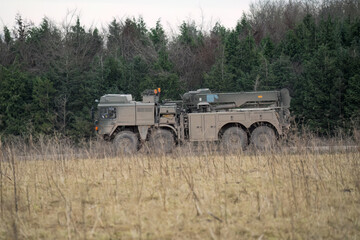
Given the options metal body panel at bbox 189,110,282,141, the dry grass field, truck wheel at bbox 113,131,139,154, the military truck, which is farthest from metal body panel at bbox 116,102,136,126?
the dry grass field

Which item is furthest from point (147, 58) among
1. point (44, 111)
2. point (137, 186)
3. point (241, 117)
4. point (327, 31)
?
point (137, 186)

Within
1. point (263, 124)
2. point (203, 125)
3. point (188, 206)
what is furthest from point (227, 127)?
point (188, 206)

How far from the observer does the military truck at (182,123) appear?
14.2 m

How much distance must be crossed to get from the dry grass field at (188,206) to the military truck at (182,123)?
6261 mm

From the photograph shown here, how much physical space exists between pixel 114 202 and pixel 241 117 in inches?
364

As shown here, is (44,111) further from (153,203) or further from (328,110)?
(153,203)

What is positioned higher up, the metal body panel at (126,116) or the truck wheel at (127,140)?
the metal body panel at (126,116)

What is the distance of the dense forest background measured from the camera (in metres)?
26.4

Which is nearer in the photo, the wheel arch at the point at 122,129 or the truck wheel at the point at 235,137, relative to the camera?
the truck wheel at the point at 235,137

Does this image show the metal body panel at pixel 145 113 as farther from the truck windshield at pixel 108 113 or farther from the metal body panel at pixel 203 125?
the metal body panel at pixel 203 125

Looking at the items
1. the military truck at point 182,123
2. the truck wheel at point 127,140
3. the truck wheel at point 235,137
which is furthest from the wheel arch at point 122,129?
the truck wheel at point 235,137

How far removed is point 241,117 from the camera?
14211mm

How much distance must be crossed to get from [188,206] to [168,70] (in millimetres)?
28946

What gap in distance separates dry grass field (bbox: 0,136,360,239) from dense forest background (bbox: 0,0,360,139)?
17975mm
